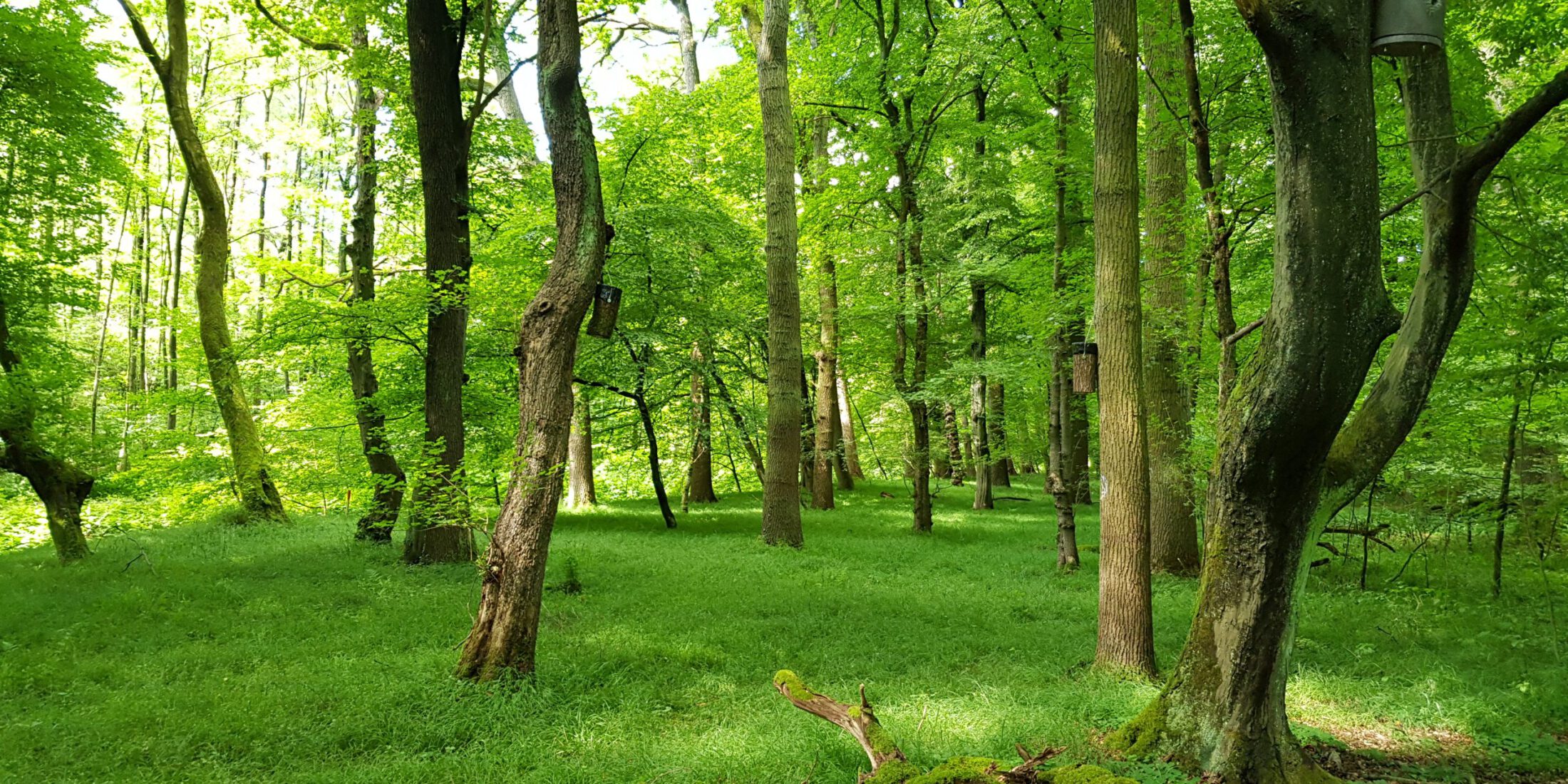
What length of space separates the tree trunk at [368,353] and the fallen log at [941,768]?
8322 mm

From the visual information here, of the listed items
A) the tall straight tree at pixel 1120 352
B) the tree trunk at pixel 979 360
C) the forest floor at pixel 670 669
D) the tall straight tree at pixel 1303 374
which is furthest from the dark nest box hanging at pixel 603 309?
the tree trunk at pixel 979 360

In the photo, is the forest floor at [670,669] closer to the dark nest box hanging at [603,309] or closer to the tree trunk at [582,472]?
the dark nest box hanging at [603,309]

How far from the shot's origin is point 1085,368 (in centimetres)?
627

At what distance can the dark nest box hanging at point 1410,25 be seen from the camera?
2.99 metres

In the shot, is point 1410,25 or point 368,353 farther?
point 368,353

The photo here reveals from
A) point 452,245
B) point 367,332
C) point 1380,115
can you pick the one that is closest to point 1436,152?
point 1380,115

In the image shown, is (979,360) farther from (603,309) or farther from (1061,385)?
(603,309)

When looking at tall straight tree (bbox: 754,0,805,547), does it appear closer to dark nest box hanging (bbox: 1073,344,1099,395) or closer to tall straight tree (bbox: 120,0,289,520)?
dark nest box hanging (bbox: 1073,344,1099,395)

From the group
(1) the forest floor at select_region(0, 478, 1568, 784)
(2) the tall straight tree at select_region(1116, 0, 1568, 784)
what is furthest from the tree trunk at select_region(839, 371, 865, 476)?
(2) the tall straight tree at select_region(1116, 0, 1568, 784)

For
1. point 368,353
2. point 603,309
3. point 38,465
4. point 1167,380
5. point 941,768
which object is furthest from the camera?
point 368,353

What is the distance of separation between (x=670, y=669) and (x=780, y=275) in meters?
7.35

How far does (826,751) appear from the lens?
152 inches

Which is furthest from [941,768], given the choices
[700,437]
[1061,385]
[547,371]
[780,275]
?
[1061,385]

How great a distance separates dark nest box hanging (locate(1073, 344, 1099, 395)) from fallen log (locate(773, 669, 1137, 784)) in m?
3.89
